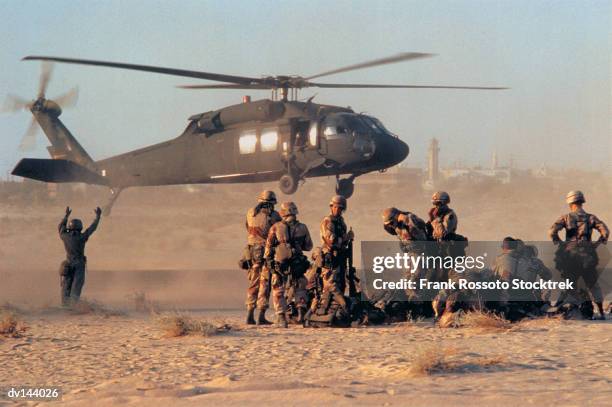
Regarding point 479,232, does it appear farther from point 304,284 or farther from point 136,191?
point 304,284

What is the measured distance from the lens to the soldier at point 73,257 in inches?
558

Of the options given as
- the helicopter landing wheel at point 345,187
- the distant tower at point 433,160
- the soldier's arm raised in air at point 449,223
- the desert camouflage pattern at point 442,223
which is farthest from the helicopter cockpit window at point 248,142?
the distant tower at point 433,160

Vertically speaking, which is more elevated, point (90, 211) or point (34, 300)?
point (90, 211)

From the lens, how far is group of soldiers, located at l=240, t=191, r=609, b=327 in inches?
445

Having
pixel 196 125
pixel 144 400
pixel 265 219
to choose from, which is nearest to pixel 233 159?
pixel 196 125

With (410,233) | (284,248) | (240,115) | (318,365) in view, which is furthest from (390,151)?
(318,365)

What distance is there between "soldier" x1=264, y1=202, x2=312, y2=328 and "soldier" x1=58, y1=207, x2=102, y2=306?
4.01 metres

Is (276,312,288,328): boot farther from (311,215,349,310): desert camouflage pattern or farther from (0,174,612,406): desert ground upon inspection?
(311,215,349,310): desert camouflage pattern

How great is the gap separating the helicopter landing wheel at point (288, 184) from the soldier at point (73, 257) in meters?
4.75

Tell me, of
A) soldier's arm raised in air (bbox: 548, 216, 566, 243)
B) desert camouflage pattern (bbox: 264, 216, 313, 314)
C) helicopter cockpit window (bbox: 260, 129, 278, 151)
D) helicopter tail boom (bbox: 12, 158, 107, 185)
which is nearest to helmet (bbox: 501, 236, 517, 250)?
soldier's arm raised in air (bbox: 548, 216, 566, 243)

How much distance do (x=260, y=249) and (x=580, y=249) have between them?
4.09 metres

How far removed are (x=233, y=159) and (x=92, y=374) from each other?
10.2 metres

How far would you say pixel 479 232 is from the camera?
127 feet

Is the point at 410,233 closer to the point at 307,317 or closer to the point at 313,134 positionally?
the point at 307,317
